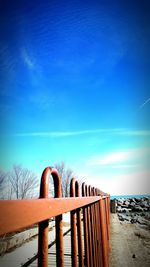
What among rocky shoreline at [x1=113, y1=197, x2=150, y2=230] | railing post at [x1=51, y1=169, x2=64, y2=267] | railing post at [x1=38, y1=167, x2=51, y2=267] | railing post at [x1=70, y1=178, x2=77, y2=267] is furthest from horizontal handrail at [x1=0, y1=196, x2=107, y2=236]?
rocky shoreline at [x1=113, y1=197, x2=150, y2=230]

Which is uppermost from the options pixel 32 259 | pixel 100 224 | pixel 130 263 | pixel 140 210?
pixel 100 224

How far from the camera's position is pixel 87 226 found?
6.69ft

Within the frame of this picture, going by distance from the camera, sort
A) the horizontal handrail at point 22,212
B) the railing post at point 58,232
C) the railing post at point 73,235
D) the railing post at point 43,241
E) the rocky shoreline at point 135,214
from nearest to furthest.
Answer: the horizontal handrail at point 22,212 < the railing post at point 43,241 < the railing post at point 58,232 < the railing post at point 73,235 < the rocky shoreline at point 135,214

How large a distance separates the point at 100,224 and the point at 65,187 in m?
38.5

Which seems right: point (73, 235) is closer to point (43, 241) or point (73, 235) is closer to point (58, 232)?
point (58, 232)

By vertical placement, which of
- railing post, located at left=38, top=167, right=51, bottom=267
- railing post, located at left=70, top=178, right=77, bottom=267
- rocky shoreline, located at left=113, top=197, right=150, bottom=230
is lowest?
rocky shoreline, located at left=113, top=197, right=150, bottom=230

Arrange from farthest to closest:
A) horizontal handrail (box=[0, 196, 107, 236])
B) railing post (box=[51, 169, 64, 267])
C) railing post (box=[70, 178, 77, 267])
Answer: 1. railing post (box=[70, 178, 77, 267])
2. railing post (box=[51, 169, 64, 267])
3. horizontal handrail (box=[0, 196, 107, 236])

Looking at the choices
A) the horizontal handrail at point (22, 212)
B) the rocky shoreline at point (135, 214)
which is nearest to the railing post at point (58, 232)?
the horizontal handrail at point (22, 212)

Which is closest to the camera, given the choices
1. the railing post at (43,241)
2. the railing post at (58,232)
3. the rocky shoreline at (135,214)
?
the railing post at (43,241)

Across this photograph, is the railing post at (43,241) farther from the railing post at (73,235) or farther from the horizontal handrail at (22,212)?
the railing post at (73,235)

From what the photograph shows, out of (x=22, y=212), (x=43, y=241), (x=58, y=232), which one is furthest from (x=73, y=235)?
(x=22, y=212)

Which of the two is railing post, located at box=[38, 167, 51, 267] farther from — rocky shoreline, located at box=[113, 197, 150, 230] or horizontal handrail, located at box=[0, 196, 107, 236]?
rocky shoreline, located at box=[113, 197, 150, 230]

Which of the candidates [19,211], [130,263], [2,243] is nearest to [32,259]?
[2,243]

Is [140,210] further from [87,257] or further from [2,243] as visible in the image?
[87,257]
